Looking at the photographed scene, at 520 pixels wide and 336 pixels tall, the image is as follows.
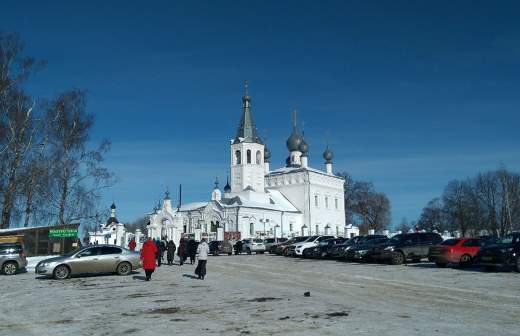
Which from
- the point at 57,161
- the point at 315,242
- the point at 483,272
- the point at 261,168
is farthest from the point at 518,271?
the point at 261,168

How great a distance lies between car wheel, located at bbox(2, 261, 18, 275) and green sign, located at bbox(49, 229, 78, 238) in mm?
6123

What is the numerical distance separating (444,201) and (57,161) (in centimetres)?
6552

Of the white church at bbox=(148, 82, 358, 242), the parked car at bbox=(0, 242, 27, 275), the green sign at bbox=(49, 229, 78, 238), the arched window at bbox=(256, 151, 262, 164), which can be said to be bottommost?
the parked car at bbox=(0, 242, 27, 275)

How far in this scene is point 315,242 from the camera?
3453 centimetres

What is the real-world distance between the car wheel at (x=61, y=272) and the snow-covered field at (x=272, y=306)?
1.33m

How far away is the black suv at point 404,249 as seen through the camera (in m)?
24.6

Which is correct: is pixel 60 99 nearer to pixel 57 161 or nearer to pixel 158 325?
pixel 57 161

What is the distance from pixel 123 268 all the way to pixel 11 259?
5.78 m

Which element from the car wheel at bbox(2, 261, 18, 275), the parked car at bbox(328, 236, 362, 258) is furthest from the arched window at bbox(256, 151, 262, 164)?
the car wheel at bbox(2, 261, 18, 275)

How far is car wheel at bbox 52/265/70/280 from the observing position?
1952 centimetres

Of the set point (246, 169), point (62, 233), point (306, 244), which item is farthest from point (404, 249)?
point (246, 169)

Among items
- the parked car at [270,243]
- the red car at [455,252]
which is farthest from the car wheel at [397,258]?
the parked car at [270,243]

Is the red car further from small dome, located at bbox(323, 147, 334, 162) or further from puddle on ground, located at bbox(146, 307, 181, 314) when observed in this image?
small dome, located at bbox(323, 147, 334, 162)

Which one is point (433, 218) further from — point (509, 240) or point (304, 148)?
point (509, 240)
